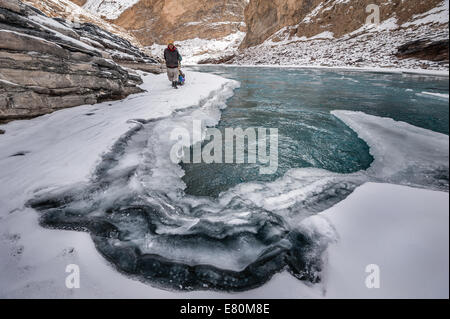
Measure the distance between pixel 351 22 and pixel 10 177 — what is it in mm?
37872

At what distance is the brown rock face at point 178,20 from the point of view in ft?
265

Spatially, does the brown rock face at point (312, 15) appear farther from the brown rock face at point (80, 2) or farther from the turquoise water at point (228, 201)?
the brown rock face at point (80, 2)

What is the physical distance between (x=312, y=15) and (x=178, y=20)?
224ft

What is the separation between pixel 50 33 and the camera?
4.61 metres

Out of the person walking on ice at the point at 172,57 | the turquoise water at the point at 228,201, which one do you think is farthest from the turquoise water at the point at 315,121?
the person walking on ice at the point at 172,57

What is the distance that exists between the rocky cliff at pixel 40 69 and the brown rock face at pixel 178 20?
89.7m

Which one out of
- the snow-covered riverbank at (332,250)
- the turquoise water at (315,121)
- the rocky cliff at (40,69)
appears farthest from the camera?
the rocky cliff at (40,69)

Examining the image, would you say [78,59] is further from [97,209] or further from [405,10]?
[405,10]

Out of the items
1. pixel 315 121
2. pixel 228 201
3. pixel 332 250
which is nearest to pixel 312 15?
pixel 315 121

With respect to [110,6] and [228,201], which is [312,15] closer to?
[228,201]

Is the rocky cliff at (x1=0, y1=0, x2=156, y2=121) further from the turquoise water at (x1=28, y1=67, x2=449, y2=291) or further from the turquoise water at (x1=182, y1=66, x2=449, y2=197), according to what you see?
the turquoise water at (x1=182, y1=66, x2=449, y2=197)

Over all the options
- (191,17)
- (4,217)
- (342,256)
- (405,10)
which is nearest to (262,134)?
(342,256)

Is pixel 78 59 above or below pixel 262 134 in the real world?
above

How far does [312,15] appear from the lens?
112 ft
